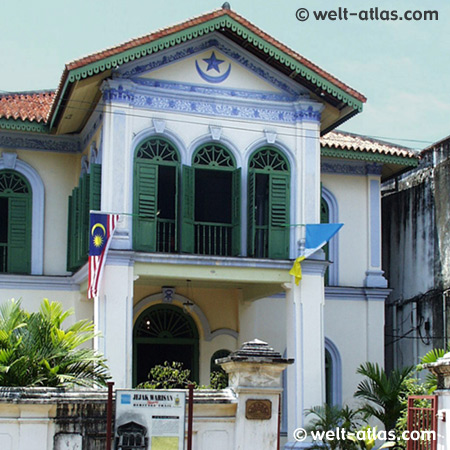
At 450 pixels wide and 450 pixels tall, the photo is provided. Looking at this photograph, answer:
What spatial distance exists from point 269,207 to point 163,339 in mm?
4166

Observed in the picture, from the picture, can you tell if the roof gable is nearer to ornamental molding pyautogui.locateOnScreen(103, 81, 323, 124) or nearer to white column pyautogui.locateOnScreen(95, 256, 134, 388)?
ornamental molding pyautogui.locateOnScreen(103, 81, 323, 124)

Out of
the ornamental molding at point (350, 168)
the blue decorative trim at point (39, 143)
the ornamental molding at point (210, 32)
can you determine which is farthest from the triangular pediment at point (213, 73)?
the ornamental molding at point (350, 168)

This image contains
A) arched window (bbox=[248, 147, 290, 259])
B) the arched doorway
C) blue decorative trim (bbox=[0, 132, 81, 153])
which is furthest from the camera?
the arched doorway

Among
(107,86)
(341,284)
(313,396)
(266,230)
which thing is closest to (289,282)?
(266,230)

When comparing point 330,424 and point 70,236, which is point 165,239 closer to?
point 70,236

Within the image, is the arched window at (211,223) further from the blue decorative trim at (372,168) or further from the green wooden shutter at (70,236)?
the blue decorative trim at (372,168)

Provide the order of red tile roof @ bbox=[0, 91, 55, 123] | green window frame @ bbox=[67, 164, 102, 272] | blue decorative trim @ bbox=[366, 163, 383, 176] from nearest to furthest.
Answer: green window frame @ bbox=[67, 164, 102, 272]
red tile roof @ bbox=[0, 91, 55, 123]
blue decorative trim @ bbox=[366, 163, 383, 176]

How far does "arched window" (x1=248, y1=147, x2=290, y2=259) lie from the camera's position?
16.6 m

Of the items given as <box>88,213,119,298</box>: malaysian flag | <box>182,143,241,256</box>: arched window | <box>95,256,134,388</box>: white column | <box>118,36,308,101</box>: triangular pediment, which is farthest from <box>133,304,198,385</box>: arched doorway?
<box>118,36,308,101</box>: triangular pediment

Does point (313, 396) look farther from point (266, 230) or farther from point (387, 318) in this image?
point (387, 318)

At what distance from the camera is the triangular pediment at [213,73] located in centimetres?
1653

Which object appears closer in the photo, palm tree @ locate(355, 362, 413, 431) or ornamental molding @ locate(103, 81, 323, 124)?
palm tree @ locate(355, 362, 413, 431)

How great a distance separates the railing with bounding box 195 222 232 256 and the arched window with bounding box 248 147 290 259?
1.78ft

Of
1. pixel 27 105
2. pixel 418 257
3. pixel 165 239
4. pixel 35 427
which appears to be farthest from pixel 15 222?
pixel 418 257
